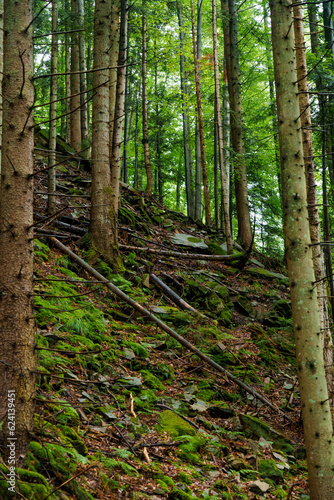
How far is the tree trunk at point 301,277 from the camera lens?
3996 millimetres

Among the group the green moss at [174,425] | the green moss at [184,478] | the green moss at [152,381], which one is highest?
the green moss at [152,381]

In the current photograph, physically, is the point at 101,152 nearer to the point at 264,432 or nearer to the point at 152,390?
the point at 152,390

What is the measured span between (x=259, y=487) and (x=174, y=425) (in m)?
1.15

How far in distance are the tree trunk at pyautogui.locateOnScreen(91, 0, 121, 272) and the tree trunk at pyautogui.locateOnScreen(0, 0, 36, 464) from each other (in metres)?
5.01

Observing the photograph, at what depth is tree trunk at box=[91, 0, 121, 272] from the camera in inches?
A: 313

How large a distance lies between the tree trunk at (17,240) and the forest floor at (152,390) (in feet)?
0.45

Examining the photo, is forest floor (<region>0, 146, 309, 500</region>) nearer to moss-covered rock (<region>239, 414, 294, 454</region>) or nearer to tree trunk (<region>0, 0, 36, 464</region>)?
moss-covered rock (<region>239, 414, 294, 454</region>)

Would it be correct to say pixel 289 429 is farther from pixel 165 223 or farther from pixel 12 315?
pixel 165 223

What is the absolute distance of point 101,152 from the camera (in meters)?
8.03

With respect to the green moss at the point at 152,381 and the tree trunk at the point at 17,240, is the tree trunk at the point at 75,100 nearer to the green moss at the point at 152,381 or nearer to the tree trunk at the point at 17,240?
the green moss at the point at 152,381

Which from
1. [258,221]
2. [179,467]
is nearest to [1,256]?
[179,467]

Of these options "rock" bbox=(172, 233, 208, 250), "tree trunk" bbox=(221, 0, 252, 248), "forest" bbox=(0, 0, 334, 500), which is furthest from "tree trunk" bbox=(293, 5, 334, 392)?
"tree trunk" bbox=(221, 0, 252, 248)

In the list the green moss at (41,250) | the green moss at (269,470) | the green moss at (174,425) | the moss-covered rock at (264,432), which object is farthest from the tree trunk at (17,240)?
the green moss at (41,250)

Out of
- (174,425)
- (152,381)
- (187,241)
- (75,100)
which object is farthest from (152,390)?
(75,100)
